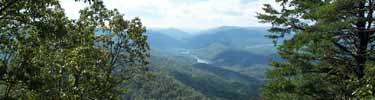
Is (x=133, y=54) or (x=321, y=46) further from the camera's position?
(x=133, y=54)

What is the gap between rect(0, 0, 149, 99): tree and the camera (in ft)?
37.5

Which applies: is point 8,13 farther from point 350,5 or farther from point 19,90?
point 350,5

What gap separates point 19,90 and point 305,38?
12320mm

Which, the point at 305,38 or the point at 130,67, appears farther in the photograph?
the point at 130,67

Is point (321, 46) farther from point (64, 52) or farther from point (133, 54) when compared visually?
point (64, 52)

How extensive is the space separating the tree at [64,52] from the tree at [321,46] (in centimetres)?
741

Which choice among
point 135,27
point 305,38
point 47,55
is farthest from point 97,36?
point 305,38

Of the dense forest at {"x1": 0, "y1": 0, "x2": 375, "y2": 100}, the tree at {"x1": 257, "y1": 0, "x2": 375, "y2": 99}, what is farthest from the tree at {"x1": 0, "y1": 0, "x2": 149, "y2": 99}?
the tree at {"x1": 257, "y1": 0, "x2": 375, "y2": 99}

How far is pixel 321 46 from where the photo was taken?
1802 centimetres

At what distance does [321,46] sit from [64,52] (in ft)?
36.9

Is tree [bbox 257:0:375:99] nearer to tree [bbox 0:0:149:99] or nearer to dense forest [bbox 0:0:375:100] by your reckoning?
dense forest [bbox 0:0:375:100]

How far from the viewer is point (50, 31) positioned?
11.2m

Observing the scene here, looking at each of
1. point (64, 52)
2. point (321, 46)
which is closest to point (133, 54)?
point (64, 52)

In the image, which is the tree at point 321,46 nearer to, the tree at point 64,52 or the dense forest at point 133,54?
the dense forest at point 133,54
